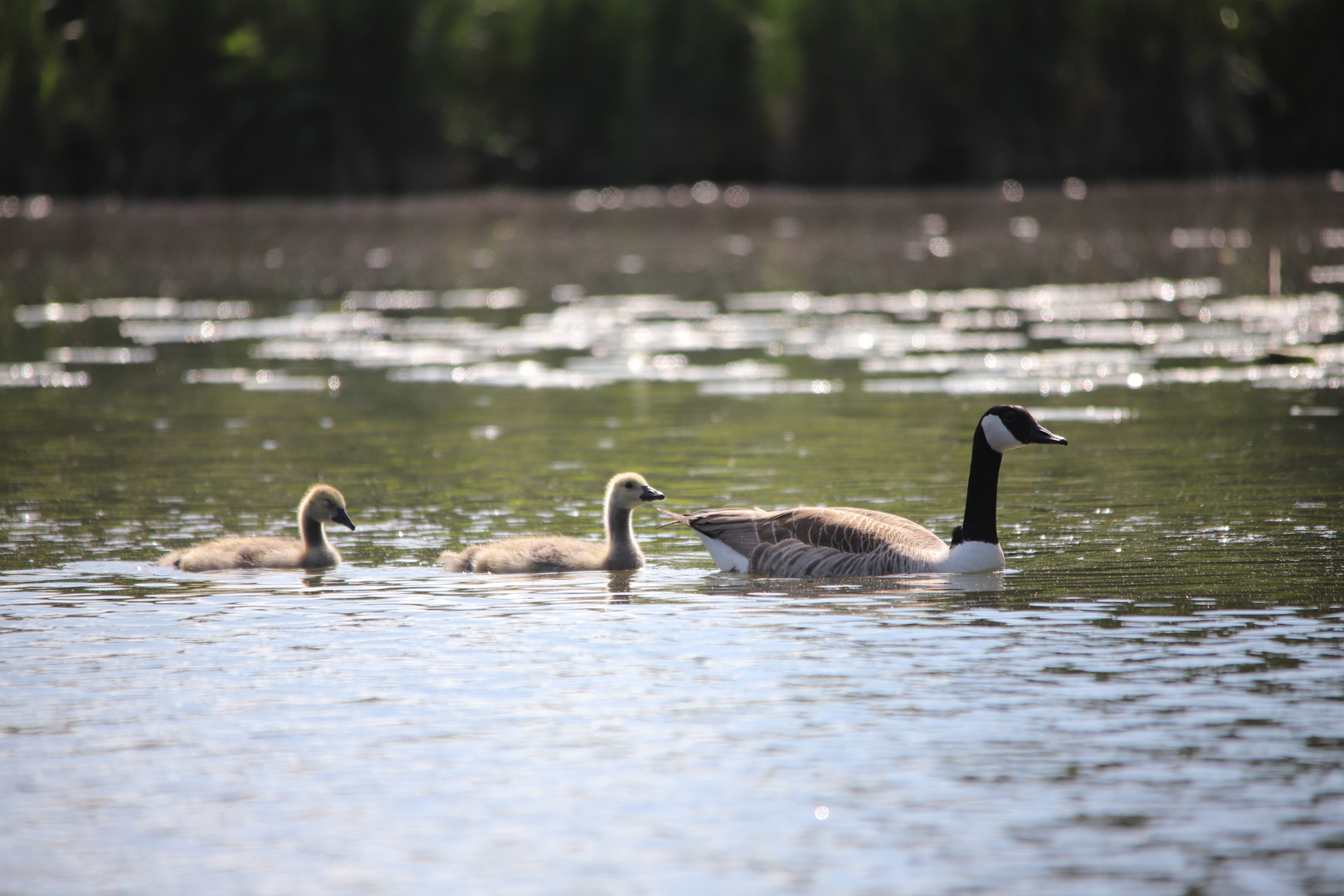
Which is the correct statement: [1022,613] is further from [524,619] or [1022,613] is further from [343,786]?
[343,786]

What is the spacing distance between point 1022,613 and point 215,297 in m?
33.9

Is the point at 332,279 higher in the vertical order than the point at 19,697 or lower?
higher

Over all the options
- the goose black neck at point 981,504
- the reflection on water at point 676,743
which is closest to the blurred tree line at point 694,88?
the goose black neck at point 981,504

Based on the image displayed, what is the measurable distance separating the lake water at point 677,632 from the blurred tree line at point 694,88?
5761cm

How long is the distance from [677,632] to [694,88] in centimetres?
→ 8953

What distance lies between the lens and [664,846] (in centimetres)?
761

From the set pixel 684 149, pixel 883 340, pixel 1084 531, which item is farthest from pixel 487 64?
pixel 1084 531

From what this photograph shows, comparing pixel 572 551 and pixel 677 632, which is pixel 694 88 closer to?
pixel 572 551

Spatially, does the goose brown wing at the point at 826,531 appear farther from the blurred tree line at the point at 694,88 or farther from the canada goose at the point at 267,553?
the blurred tree line at the point at 694,88

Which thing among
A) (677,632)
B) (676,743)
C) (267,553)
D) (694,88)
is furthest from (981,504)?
(694,88)

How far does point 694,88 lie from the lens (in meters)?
98.6

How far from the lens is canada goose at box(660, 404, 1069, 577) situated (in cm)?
1291

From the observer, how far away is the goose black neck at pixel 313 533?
A: 13836 mm

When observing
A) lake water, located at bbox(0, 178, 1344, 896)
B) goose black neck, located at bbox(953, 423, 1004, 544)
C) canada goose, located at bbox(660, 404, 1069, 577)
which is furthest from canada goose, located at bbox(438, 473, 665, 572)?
goose black neck, located at bbox(953, 423, 1004, 544)
